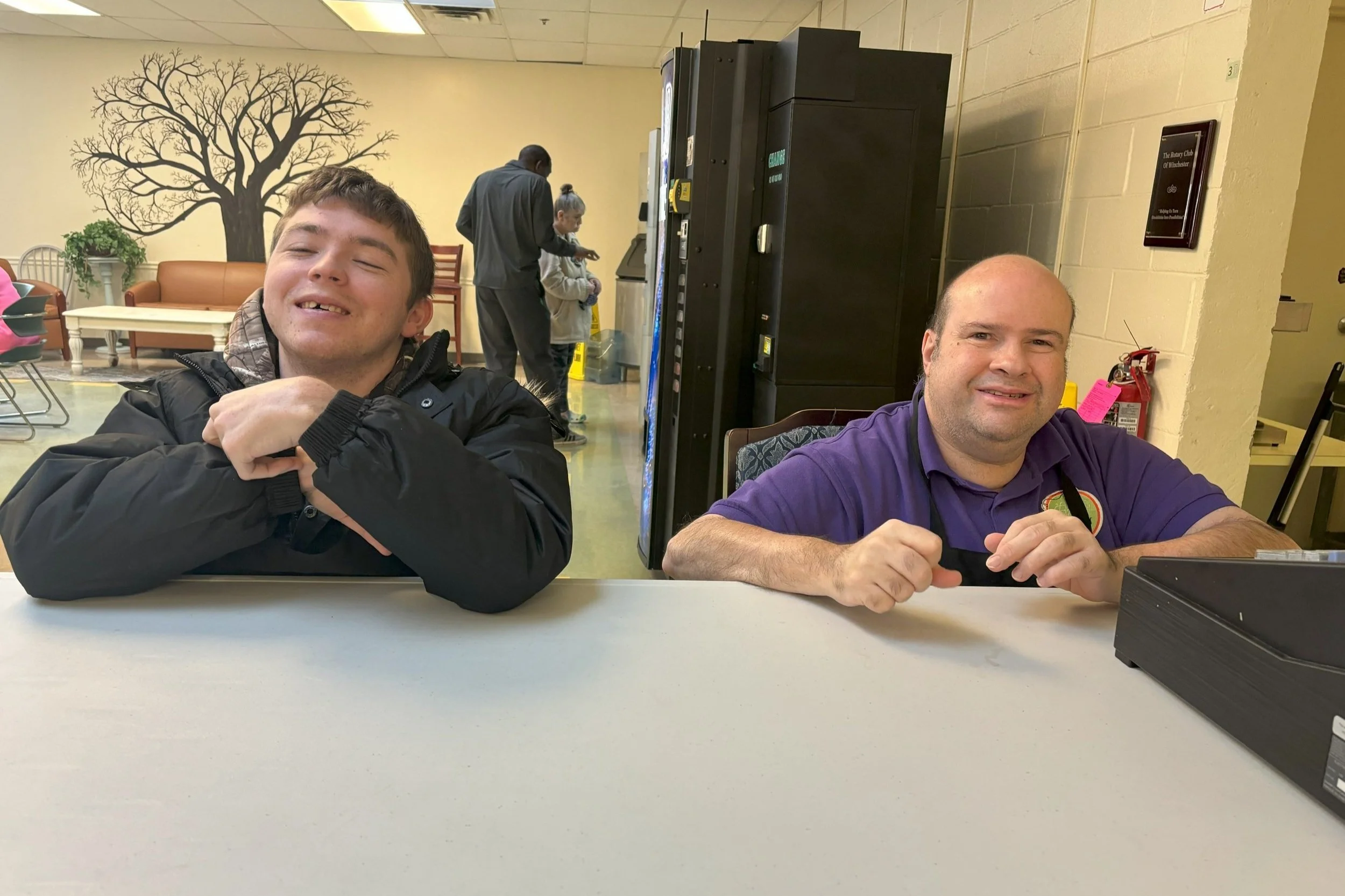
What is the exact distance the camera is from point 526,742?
0.71m

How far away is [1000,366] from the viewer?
1.44 meters

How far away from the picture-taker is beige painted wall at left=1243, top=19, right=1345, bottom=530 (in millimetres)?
3227

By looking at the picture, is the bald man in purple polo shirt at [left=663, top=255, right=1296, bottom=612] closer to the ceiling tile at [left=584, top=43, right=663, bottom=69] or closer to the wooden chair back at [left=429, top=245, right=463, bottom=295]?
the ceiling tile at [left=584, top=43, right=663, bottom=69]

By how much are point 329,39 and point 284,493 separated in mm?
7721

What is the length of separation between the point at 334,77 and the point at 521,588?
8.32 metres

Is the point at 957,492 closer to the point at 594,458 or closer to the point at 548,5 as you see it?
the point at 594,458

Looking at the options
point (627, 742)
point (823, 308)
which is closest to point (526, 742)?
point (627, 742)

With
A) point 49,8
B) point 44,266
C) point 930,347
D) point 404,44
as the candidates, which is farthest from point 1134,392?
point 44,266

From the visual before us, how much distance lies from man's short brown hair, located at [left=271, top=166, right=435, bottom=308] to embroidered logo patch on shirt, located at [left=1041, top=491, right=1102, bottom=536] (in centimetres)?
108

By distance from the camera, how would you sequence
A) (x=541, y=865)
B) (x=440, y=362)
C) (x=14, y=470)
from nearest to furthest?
(x=541, y=865) < (x=440, y=362) < (x=14, y=470)

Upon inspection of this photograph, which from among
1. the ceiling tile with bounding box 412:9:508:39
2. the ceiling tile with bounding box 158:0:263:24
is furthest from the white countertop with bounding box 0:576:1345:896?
the ceiling tile with bounding box 158:0:263:24

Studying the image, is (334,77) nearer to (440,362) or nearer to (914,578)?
(440,362)

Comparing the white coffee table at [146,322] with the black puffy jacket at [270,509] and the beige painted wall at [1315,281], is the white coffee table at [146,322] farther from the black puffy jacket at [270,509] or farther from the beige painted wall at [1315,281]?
the beige painted wall at [1315,281]

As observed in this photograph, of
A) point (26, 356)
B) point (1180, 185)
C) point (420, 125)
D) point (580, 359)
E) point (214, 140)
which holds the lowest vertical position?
point (580, 359)
